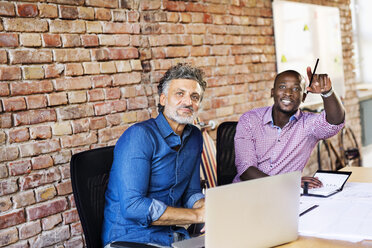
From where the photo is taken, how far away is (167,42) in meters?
3.10

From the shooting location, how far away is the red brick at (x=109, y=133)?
8.70ft

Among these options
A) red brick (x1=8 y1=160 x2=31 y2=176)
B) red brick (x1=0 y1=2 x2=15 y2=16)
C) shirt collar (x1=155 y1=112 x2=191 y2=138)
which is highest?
red brick (x1=0 y1=2 x2=15 y2=16)

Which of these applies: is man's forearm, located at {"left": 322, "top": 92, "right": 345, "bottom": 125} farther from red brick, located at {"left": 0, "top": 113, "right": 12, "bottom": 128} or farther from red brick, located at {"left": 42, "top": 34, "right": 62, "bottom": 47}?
red brick, located at {"left": 0, "top": 113, "right": 12, "bottom": 128}

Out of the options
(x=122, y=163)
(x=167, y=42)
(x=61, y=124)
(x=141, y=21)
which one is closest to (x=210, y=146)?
(x=167, y=42)

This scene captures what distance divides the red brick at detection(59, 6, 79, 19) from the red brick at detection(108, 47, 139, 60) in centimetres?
30

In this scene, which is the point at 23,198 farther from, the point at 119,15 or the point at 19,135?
the point at 119,15

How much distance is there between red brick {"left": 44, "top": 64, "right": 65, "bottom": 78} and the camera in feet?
7.79

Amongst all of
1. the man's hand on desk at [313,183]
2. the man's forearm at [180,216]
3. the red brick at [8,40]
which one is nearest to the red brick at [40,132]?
the red brick at [8,40]

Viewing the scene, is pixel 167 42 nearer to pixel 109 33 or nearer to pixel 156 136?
pixel 109 33

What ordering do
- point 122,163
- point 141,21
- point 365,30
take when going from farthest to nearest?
point 365,30, point 141,21, point 122,163

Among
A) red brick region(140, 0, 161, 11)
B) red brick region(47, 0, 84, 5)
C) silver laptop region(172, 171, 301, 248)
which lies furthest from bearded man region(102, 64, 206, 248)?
red brick region(140, 0, 161, 11)

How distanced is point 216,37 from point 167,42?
1.98 ft

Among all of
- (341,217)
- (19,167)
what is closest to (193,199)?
(341,217)

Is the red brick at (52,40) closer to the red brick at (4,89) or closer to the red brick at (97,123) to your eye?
the red brick at (4,89)
